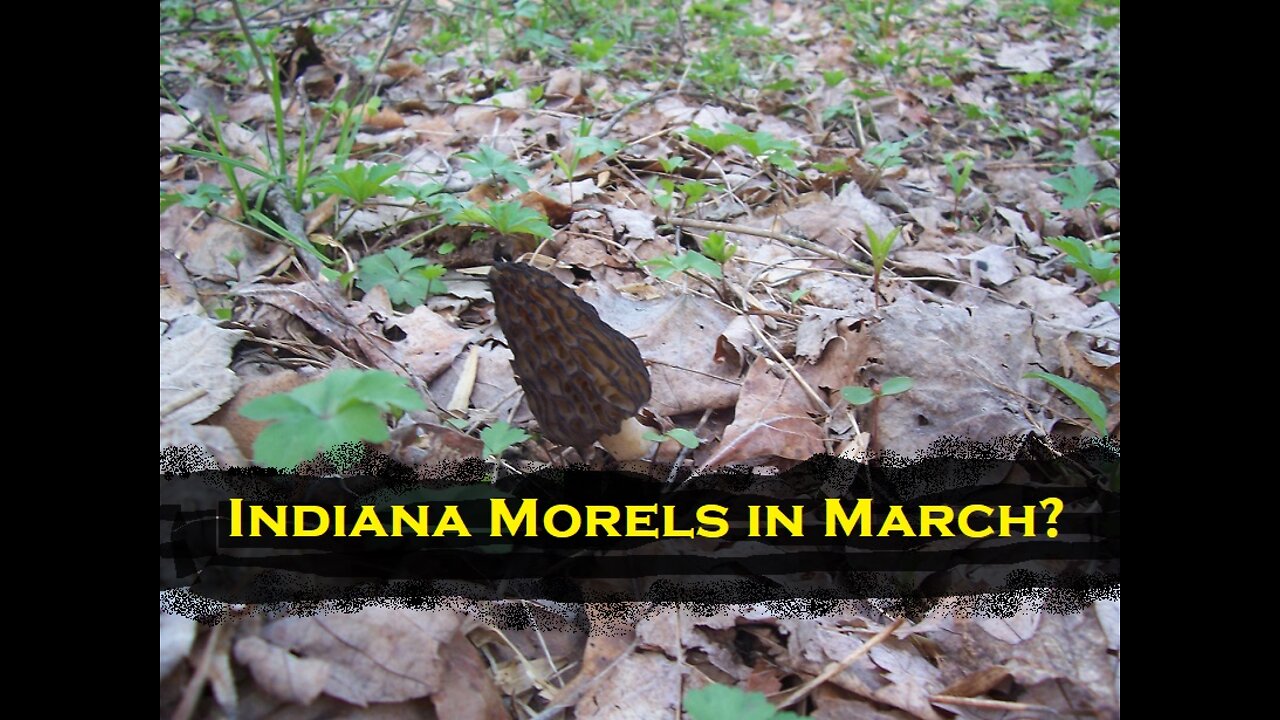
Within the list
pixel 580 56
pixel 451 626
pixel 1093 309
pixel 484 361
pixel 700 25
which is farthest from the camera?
pixel 700 25

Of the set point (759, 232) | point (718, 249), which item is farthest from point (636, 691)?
point (759, 232)

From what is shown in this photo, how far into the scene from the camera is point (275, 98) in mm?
2322

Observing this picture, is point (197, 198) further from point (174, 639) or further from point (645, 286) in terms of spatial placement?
point (174, 639)

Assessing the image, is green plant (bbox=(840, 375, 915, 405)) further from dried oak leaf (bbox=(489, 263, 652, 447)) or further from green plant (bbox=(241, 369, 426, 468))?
green plant (bbox=(241, 369, 426, 468))

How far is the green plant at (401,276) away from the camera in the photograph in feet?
6.58

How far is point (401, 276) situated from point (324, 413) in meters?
1.02

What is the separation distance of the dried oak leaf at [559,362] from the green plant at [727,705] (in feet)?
1.92

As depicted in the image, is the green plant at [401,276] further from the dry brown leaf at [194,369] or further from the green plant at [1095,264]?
the green plant at [1095,264]

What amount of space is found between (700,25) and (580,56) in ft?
4.01

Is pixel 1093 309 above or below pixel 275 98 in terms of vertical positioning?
below

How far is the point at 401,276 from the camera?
6.73 ft

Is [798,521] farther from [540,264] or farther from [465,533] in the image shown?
[540,264]

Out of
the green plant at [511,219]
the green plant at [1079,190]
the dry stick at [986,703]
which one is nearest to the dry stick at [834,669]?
the dry stick at [986,703]

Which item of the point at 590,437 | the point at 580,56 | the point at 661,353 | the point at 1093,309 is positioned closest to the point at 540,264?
the point at 661,353
